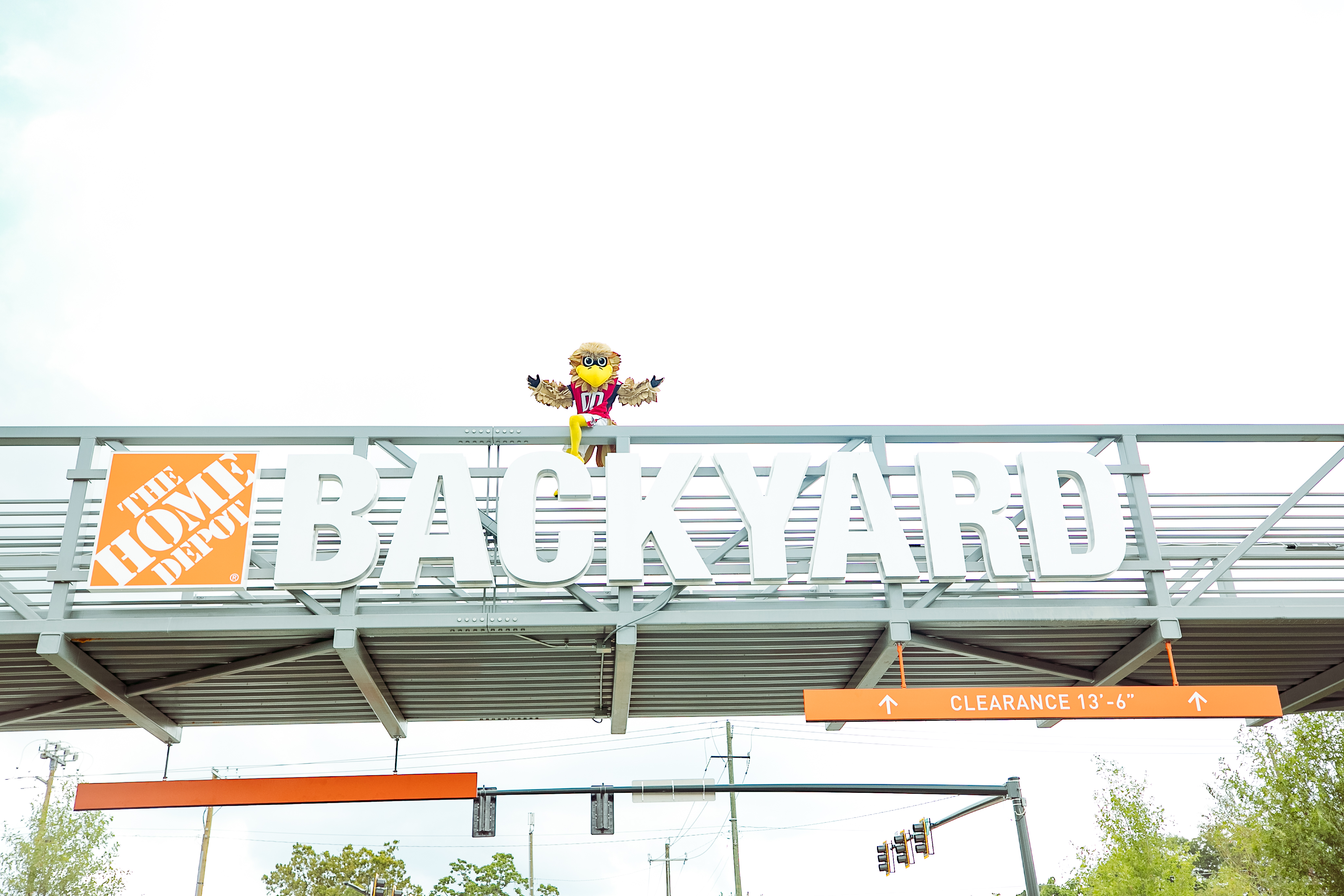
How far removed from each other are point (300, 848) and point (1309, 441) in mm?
40454

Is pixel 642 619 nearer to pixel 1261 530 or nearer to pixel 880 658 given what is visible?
pixel 880 658

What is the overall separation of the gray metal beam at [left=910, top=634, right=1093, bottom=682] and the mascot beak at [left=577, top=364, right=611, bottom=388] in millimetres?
5898

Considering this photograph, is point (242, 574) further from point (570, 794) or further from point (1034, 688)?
point (1034, 688)

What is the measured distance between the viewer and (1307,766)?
2452cm

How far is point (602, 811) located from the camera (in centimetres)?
1778

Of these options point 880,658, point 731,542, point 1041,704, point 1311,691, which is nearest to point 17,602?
point 731,542

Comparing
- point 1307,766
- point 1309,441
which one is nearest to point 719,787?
point 1309,441

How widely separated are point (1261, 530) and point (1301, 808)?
13379mm

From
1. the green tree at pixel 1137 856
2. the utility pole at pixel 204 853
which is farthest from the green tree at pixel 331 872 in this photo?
the green tree at pixel 1137 856

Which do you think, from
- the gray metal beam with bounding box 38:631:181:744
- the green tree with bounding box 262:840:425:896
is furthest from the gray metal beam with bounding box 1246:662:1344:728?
the green tree with bounding box 262:840:425:896

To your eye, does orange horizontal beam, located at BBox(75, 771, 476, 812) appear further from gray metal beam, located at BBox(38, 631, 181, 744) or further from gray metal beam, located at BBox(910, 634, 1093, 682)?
gray metal beam, located at BBox(910, 634, 1093, 682)

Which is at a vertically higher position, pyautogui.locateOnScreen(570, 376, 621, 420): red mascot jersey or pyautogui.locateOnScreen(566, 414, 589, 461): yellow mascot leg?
pyautogui.locateOnScreen(570, 376, 621, 420): red mascot jersey

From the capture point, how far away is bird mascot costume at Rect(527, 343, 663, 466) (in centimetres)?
1653

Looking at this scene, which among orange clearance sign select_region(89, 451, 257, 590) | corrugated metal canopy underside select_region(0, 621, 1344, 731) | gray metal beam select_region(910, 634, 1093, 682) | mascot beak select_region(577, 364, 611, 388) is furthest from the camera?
mascot beak select_region(577, 364, 611, 388)
